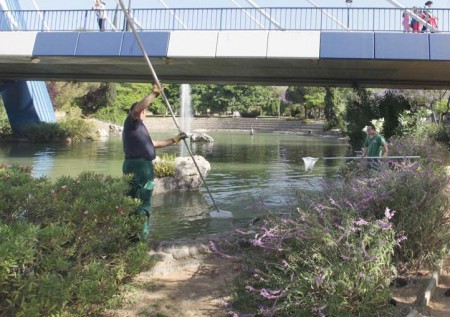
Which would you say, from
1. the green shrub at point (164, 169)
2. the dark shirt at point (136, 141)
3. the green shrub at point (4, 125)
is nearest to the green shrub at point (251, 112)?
the green shrub at point (4, 125)

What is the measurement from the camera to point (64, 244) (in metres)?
3.21

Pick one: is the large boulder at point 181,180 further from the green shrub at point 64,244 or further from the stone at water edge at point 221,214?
the green shrub at point 64,244

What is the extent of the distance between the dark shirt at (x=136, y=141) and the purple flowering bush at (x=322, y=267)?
1738mm

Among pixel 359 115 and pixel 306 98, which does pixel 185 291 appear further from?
pixel 306 98

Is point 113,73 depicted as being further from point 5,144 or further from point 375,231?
point 375,231

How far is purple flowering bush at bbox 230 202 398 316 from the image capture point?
333 cm

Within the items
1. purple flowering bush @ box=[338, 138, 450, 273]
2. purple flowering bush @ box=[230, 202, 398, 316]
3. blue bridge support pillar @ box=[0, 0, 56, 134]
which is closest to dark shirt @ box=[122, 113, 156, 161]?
purple flowering bush @ box=[230, 202, 398, 316]

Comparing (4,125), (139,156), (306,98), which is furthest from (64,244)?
(306,98)

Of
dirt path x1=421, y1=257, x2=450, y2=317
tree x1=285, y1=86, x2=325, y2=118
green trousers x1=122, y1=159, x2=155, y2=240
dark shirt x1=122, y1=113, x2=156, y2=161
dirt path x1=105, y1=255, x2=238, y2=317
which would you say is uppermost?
tree x1=285, y1=86, x2=325, y2=118

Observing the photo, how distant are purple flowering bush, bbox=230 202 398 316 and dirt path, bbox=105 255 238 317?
290 millimetres

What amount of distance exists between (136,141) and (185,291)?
1812mm

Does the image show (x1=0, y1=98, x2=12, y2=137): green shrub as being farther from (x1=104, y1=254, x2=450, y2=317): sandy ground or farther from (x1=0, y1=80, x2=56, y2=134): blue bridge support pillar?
(x1=104, y1=254, x2=450, y2=317): sandy ground

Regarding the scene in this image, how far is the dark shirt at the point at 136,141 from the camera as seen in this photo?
5.16 metres

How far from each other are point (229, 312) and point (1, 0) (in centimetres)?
2361
